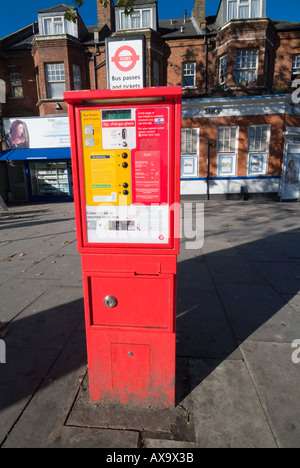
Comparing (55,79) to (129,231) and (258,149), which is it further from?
(129,231)

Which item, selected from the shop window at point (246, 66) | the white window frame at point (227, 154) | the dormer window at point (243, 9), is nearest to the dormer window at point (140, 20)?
the dormer window at point (243, 9)

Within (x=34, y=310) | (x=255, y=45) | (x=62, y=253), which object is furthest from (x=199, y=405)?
(x=255, y=45)

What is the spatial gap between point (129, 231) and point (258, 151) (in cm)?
1491

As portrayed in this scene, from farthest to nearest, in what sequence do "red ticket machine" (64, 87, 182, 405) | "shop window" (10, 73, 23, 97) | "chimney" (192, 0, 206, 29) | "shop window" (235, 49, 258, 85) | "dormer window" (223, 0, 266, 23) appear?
"shop window" (10, 73, 23, 97) → "chimney" (192, 0, 206, 29) → "shop window" (235, 49, 258, 85) → "dormer window" (223, 0, 266, 23) → "red ticket machine" (64, 87, 182, 405)

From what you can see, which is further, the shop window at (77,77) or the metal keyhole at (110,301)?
the shop window at (77,77)

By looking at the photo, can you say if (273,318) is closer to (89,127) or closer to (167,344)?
(167,344)

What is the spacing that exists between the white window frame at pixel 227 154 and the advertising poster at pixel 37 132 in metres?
8.49

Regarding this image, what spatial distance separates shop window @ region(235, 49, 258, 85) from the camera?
14.9 m

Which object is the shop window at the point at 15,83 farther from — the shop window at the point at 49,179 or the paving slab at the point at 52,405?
→ the paving slab at the point at 52,405

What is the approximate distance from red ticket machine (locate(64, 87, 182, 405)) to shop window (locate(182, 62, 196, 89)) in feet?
55.1

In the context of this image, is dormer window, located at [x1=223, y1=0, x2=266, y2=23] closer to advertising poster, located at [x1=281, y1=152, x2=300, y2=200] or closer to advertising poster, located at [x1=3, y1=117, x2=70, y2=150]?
advertising poster, located at [x1=281, y1=152, x2=300, y2=200]

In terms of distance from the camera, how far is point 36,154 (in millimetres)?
15188

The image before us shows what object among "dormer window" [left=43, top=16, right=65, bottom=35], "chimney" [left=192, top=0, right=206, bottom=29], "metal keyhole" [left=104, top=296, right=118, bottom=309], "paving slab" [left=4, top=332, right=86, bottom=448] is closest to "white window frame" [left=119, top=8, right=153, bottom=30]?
"chimney" [left=192, top=0, right=206, bottom=29]

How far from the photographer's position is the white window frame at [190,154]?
15.0m
